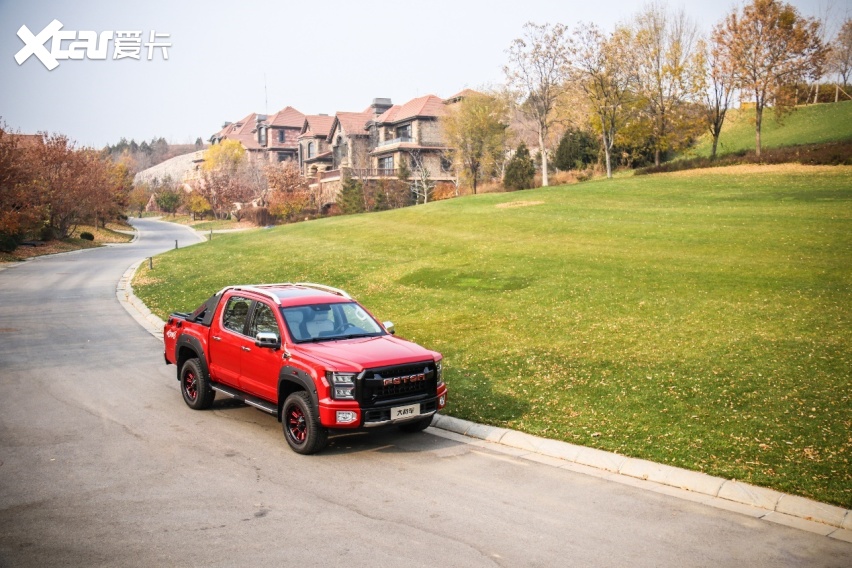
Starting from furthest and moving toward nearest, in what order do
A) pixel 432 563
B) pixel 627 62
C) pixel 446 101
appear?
pixel 446 101 < pixel 627 62 < pixel 432 563

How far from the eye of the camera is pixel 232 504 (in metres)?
7.35

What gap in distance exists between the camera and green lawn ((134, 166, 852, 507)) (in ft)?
30.8

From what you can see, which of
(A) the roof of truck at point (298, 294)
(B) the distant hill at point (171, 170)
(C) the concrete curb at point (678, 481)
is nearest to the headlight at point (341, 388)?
(A) the roof of truck at point (298, 294)

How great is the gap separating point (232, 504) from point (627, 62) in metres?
55.8

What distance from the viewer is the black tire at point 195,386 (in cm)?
1108

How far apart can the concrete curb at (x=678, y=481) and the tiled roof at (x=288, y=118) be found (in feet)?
356

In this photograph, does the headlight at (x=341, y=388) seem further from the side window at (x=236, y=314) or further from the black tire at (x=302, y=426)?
the side window at (x=236, y=314)

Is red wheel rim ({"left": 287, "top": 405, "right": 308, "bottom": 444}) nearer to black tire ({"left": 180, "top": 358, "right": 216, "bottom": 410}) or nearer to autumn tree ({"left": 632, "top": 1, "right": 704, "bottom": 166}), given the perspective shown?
black tire ({"left": 180, "top": 358, "right": 216, "bottom": 410})

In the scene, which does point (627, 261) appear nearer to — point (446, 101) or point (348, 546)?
point (348, 546)

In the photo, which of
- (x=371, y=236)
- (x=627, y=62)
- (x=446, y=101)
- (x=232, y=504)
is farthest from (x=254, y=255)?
(x=446, y=101)

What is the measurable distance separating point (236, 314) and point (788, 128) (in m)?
65.8

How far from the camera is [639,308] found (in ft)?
51.3

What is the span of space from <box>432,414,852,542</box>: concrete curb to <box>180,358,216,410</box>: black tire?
12.6 ft

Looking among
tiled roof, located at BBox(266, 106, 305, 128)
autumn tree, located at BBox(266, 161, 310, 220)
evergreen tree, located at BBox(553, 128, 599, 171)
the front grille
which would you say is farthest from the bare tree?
the front grille
